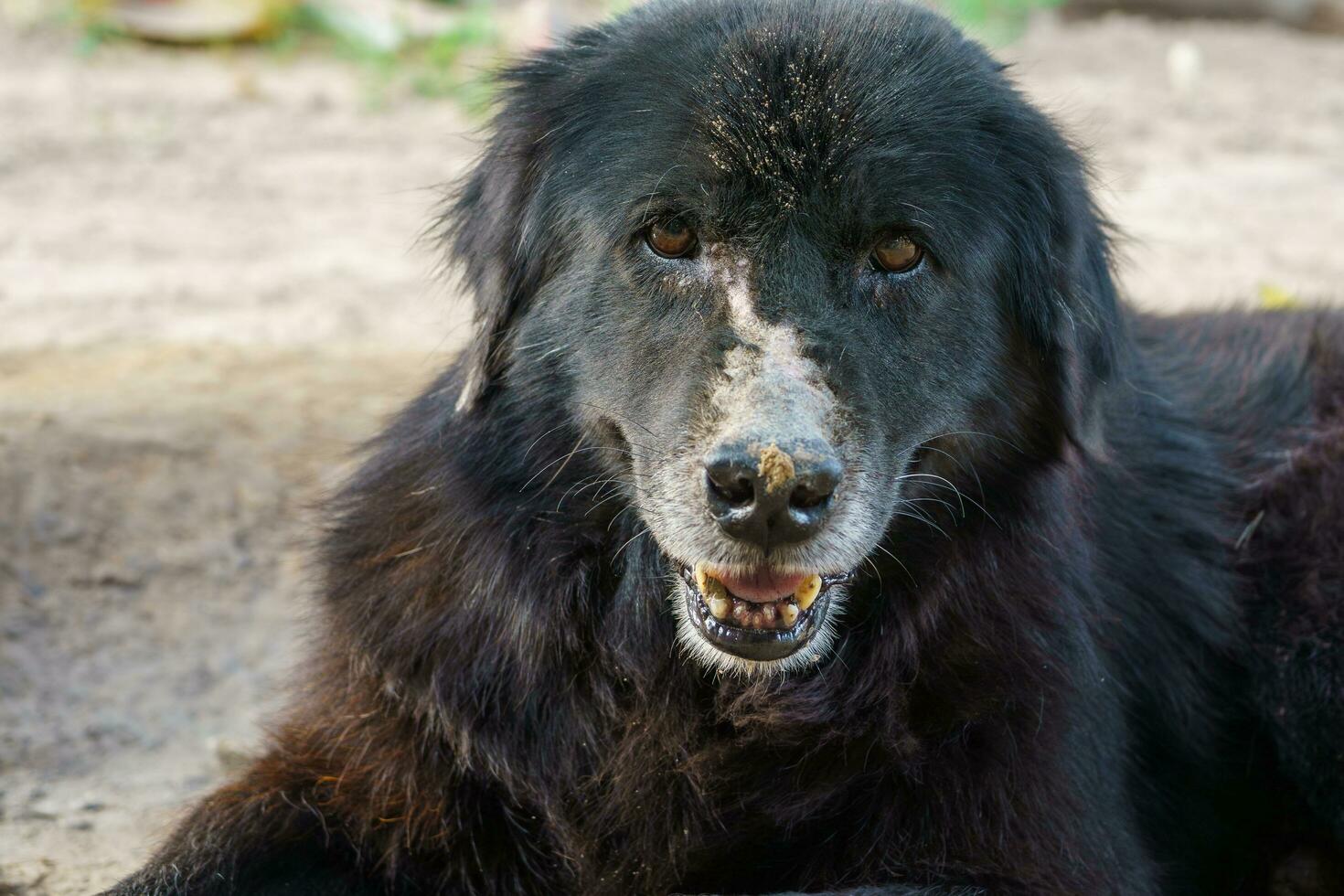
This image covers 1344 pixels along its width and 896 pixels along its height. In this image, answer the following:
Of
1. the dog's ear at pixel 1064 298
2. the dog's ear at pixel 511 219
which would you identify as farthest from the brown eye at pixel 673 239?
the dog's ear at pixel 1064 298

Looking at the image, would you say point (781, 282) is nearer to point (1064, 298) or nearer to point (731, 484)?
point (731, 484)

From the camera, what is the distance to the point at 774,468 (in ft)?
8.88

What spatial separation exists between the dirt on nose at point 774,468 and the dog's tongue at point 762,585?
0.32 meters

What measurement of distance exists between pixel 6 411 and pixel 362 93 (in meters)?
5.85

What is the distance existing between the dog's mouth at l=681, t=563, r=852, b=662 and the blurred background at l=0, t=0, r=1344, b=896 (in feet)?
3.72

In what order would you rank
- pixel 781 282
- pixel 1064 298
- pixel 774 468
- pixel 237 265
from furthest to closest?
pixel 237 265
pixel 1064 298
pixel 781 282
pixel 774 468

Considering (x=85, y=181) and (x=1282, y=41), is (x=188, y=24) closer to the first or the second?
(x=85, y=181)

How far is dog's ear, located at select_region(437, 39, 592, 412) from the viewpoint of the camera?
3334mm

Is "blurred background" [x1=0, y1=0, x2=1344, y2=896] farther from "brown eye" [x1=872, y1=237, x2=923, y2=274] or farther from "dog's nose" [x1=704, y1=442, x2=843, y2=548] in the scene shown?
"dog's nose" [x1=704, y1=442, x2=843, y2=548]

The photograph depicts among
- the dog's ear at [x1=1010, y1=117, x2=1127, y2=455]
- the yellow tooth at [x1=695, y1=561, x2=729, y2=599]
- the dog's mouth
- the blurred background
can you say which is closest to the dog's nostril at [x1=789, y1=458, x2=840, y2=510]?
the dog's mouth

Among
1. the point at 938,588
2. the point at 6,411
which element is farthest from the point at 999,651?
the point at 6,411

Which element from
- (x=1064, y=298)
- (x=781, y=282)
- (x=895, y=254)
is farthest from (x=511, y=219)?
(x=1064, y=298)

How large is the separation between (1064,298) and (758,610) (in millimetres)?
1011

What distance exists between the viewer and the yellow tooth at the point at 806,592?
302 cm
